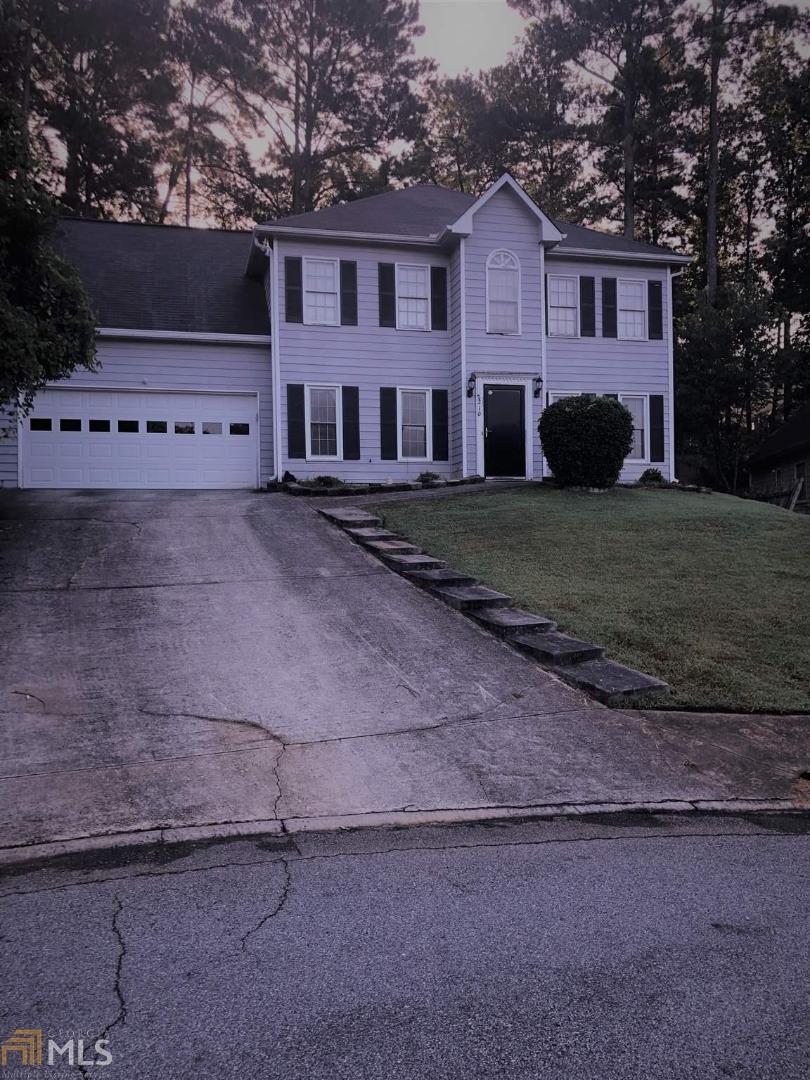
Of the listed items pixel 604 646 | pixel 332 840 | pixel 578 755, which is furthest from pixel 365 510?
pixel 332 840

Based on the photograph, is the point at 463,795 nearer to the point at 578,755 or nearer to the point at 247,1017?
the point at 578,755

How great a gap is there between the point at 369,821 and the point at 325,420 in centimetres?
1434

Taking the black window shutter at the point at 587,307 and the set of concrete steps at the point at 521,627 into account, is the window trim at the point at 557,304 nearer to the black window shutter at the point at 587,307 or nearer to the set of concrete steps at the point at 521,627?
the black window shutter at the point at 587,307

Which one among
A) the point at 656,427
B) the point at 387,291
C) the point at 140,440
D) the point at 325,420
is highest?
the point at 387,291

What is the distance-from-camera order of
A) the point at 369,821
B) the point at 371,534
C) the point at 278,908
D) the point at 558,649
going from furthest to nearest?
1. the point at 371,534
2. the point at 558,649
3. the point at 369,821
4. the point at 278,908

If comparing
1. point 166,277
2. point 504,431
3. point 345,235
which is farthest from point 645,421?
point 166,277

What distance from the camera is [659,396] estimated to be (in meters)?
18.9

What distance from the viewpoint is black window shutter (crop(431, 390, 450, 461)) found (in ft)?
58.9

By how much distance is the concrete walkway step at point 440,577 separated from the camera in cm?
822

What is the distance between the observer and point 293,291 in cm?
1706

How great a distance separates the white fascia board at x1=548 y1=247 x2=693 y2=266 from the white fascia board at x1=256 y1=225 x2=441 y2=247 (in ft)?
10.3

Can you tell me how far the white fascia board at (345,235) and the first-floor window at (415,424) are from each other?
342 cm

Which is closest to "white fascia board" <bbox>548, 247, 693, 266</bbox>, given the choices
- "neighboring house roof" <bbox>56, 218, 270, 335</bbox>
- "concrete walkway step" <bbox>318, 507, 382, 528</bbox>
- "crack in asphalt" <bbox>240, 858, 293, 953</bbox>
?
"neighboring house roof" <bbox>56, 218, 270, 335</bbox>

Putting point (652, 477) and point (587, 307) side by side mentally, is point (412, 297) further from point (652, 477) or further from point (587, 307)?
point (652, 477)
